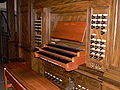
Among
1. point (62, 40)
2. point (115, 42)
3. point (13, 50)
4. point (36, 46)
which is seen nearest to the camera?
point (115, 42)

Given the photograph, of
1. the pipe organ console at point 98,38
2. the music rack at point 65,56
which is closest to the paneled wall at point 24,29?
the music rack at point 65,56

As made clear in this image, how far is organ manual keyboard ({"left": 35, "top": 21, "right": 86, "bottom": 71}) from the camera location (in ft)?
8.13

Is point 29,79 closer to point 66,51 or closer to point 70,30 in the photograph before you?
point 66,51

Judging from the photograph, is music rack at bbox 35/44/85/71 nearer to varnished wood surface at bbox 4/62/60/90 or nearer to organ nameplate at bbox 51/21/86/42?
organ nameplate at bbox 51/21/86/42

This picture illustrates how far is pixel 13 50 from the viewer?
17.8 feet

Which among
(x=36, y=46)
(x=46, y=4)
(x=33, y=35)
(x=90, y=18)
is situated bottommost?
(x=36, y=46)

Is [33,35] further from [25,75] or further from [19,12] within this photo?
[25,75]

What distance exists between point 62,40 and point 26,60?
183cm

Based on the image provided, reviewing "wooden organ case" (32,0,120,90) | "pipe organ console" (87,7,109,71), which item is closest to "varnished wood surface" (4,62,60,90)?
"wooden organ case" (32,0,120,90)

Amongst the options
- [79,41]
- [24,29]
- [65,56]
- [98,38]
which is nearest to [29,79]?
[65,56]

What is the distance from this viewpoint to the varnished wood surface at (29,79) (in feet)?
7.50

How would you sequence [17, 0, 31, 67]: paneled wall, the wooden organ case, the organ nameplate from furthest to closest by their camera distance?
[17, 0, 31, 67]: paneled wall → the organ nameplate → the wooden organ case

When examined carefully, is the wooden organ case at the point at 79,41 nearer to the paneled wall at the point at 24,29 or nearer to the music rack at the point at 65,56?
the music rack at the point at 65,56

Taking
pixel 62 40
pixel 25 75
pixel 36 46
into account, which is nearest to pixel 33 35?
pixel 36 46
